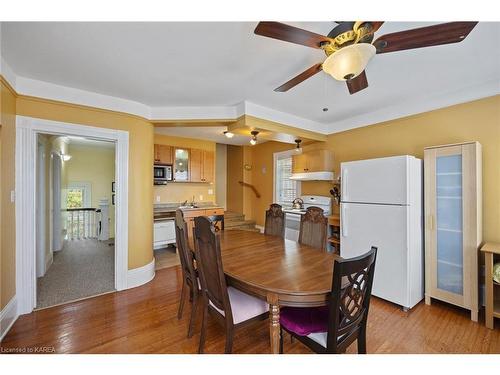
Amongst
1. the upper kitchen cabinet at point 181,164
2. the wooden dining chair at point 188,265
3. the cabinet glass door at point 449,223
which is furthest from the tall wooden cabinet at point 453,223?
the upper kitchen cabinet at point 181,164

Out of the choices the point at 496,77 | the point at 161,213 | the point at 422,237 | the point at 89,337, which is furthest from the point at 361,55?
the point at 161,213

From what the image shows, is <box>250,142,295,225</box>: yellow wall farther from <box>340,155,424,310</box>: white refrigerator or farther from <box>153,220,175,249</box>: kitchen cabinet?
<box>340,155,424,310</box>: white refrigerator

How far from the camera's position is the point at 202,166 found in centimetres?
516

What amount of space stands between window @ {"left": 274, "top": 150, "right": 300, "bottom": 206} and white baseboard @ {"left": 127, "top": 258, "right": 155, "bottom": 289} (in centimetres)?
318

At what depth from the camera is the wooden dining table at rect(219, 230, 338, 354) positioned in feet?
4.38

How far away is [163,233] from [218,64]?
10.9 feet

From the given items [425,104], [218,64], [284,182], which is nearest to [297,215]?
[284,182]

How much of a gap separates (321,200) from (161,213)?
311 cm

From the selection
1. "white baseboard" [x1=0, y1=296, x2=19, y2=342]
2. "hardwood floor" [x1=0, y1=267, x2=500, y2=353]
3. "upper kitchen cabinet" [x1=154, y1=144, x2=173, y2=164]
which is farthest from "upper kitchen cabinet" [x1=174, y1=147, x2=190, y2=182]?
"white baseboard" [x1=0, y1=296, x2=19, y2=342]

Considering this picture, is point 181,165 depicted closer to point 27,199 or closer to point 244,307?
point 27,199

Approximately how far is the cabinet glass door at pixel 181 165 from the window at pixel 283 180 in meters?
2.11

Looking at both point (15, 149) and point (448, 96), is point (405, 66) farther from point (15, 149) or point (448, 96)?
point (15, 149)

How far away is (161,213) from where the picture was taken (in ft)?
14.0
